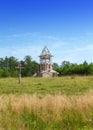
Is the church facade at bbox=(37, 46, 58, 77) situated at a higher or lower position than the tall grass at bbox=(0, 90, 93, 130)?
higher

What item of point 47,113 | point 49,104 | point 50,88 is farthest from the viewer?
point 50,88

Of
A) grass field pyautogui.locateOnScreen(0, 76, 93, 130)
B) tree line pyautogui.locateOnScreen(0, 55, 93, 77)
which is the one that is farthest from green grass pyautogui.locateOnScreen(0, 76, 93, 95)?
tree line pyautogui.locateOnScreen(0, 55, 93, 77)

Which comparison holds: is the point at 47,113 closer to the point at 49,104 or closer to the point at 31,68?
the point at 49,104

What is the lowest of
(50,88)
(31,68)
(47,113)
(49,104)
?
(47,113)

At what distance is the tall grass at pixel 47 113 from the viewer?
380 inches

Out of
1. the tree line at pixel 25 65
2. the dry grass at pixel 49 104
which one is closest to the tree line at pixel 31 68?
the tree line at pixel 25 65

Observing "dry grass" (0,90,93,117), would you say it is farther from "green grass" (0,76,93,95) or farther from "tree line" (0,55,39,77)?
"tree line" (0,55,39,77)

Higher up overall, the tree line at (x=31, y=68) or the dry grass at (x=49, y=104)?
the tree line at (x=31, y=68)

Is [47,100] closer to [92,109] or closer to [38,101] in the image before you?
[38,101]

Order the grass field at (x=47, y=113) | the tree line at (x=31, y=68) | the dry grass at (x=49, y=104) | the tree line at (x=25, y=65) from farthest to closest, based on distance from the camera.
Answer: the tree line at (x=25, y=65) → the tree line at (x=31, y=68) → the dry grass at (x=49, y=104) → the grass field at (x=47, y=113)

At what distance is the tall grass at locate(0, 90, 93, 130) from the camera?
9664 millimetres

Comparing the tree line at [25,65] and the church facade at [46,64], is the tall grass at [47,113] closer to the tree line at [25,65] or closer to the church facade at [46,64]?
the church facade at [46,64]

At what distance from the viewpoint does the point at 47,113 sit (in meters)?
10.9

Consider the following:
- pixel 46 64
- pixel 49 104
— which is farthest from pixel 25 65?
pixel 49 104
